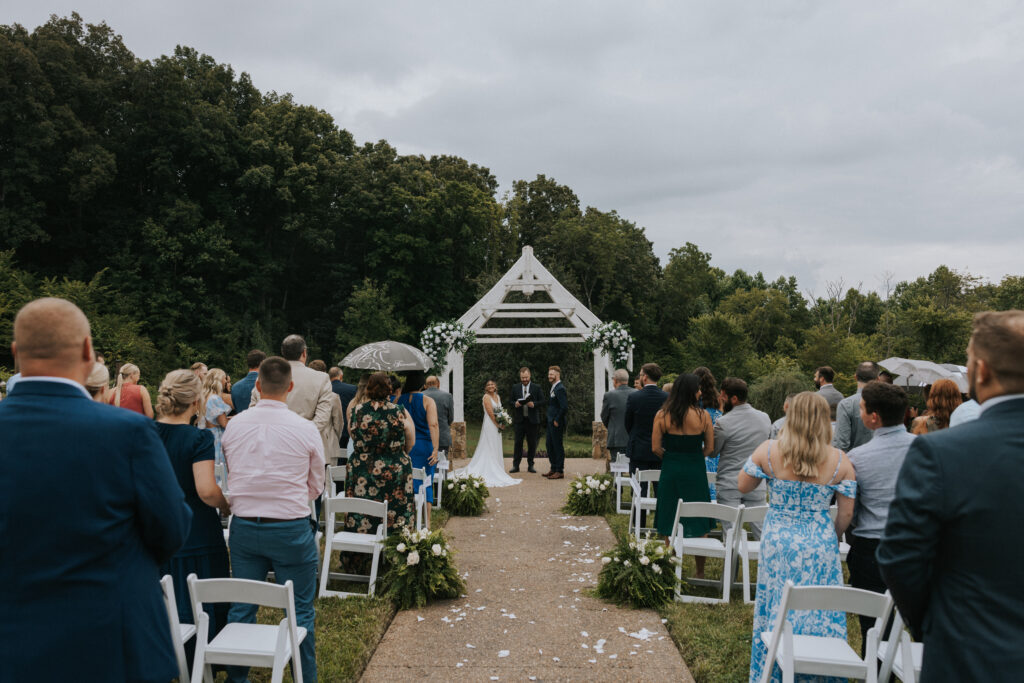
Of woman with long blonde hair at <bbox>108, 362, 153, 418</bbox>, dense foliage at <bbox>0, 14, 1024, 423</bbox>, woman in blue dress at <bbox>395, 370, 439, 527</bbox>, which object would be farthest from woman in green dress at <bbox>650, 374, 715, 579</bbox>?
dense foliage at <bbox>0, 14, 1024, 423</bbox>

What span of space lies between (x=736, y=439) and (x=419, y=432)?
3440mm

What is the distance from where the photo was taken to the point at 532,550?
7922mm

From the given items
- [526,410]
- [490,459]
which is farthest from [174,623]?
[526,410]

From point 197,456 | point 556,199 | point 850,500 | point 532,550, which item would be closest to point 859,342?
point 556,199

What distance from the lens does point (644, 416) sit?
8.09m

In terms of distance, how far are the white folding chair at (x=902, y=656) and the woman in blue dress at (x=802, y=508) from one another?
1.69ft

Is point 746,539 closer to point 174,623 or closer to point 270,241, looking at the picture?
point 174,623

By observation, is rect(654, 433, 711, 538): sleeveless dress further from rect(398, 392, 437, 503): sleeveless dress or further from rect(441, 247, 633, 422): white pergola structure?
rect(441, 247, 633, 422): white pergola structure

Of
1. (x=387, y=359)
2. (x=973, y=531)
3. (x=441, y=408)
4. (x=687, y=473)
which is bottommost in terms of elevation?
(x=687, y=473)

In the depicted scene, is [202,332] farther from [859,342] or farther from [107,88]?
[859,342]

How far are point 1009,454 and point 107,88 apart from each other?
31.7 meters

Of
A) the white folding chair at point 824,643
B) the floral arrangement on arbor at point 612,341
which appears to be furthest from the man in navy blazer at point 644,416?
the floral arrangement on arbor at point 612,341

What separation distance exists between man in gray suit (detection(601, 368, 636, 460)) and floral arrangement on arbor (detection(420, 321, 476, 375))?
552cm

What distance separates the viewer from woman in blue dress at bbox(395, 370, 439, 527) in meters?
7.62
